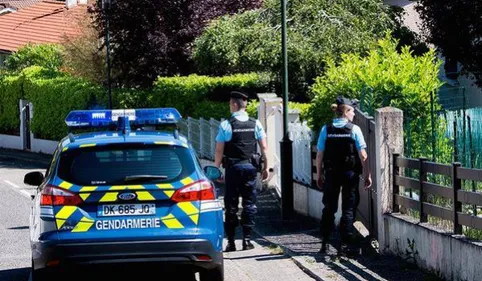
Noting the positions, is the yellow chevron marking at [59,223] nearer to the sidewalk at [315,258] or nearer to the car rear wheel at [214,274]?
the car rear wheel at [214,274]

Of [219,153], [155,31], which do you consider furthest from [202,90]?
[219,153]

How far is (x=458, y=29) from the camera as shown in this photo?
90.5 feet

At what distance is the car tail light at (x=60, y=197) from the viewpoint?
10587 mm

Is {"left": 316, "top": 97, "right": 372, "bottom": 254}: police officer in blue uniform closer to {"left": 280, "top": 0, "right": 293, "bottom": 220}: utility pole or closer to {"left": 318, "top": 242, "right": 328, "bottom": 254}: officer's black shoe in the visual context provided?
{"left": 318, "top": 242, "right": 328, "bottom": 254}: officer's black shoe

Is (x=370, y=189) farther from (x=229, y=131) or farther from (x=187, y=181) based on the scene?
(x=187, y=181)

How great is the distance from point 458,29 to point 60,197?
60.5ft

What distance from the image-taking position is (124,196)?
420 inches

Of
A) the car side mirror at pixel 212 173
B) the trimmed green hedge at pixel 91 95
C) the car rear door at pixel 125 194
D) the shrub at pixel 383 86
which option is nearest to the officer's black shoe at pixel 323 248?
the car side mirror at pixel 212 173

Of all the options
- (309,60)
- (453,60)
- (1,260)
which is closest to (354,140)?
(1,260)

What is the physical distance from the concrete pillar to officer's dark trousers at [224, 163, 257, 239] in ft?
5.11

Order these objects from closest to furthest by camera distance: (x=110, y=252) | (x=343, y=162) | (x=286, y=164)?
1. (x=110, y=252)
2. (x=343, y=162)
3. (x=286, y=164)

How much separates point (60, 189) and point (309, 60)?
17.2 meters

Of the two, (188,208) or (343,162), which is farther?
(343,162)

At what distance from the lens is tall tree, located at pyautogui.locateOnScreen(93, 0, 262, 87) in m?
36.0
